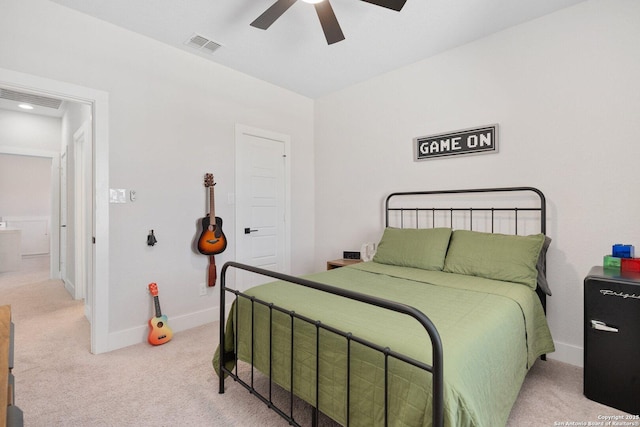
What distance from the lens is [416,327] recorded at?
1.34 metres

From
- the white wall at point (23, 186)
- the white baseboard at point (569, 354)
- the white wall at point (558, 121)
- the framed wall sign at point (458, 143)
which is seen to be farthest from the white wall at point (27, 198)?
the white baseboard at point (569, 354)

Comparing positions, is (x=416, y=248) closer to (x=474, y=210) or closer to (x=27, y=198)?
(x=474, y=210)

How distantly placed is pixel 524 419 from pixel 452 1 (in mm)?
2779

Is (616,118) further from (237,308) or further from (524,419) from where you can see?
(237,308)

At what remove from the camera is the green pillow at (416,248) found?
258 cm

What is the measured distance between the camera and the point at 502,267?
2.22 metres

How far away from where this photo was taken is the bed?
1121mm

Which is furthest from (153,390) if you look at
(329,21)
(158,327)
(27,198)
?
(27,198)

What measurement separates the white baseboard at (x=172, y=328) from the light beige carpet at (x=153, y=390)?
0.27 feet

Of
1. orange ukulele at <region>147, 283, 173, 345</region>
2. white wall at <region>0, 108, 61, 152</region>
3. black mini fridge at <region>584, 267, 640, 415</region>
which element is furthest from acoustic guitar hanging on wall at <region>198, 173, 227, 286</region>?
white wall at <region>0, 108, 61, 152</region>

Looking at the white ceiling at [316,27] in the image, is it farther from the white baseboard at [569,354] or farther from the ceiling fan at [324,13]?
the white baseboard at [569,354]

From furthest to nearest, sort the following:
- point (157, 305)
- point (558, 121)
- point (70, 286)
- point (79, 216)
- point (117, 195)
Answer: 1. point (70, 286)
2. point (79, 216)
3. point (157, 305)
4. point (117, 195)
5. point (558, 121)

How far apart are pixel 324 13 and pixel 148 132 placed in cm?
187

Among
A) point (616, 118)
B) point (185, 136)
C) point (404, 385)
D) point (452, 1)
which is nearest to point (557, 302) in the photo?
point (616, 118)
